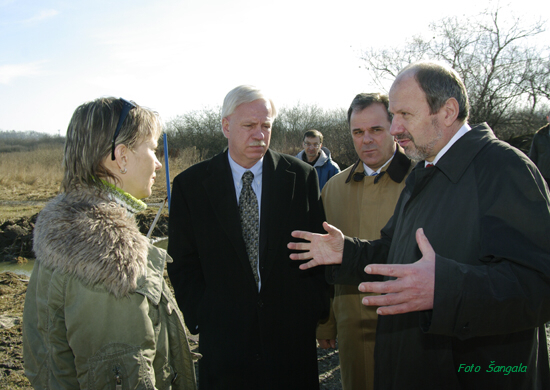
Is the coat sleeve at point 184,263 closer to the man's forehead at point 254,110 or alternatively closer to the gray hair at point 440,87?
the man's forehead at point 254,110

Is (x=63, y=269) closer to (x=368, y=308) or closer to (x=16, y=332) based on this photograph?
(x=368, y=308)

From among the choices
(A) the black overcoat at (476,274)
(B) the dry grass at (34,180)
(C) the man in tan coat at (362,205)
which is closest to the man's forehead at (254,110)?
(C) the man in tan coat at (362,205)

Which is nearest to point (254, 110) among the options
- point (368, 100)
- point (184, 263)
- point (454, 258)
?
point (368, 100)

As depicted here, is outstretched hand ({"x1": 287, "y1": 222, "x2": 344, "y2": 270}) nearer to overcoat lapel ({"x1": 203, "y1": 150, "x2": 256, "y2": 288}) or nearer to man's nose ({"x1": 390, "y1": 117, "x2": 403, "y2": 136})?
overcoat lapel ({"x1": 203, "y1": 150, "x2": 256, "y2": 288})

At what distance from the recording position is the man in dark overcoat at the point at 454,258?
1.26 meters

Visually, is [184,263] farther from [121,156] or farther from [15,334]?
[15,334]

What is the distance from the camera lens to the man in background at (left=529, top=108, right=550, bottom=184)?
257 inches

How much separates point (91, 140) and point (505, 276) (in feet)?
5.61

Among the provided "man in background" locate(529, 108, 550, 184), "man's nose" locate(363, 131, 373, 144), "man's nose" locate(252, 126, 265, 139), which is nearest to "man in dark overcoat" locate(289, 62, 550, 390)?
"man's nose" locate(363, 131, 373, 144)

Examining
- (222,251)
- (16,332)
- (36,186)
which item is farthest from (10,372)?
(36,186)

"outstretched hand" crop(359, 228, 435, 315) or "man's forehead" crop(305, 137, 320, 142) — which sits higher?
"man's forehead" crop(305, 137, 320, 142)

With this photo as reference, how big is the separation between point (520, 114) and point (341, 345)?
16.2m

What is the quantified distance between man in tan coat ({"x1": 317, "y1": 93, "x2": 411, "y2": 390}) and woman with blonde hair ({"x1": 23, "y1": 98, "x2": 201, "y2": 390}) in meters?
1.41

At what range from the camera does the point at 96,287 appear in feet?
4.50
